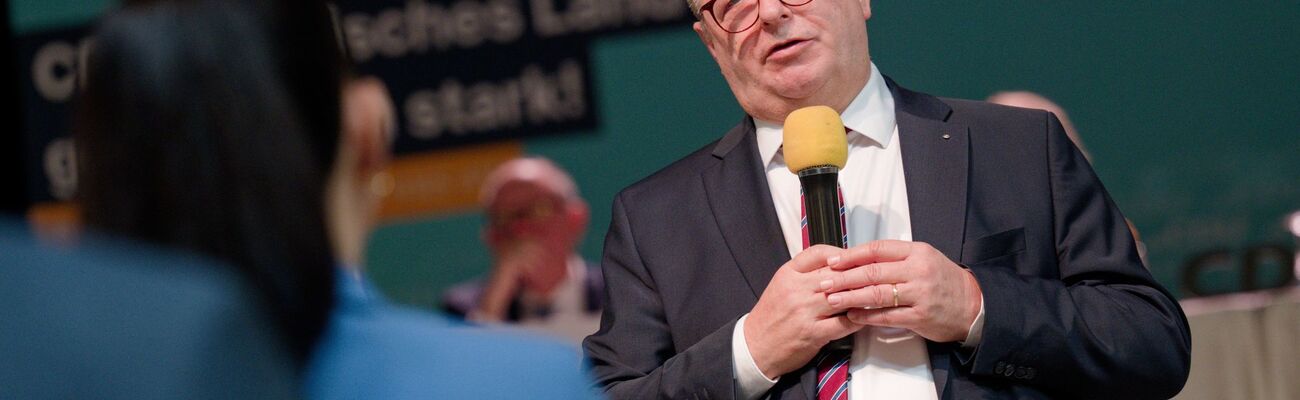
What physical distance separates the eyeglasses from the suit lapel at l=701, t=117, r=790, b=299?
0.17m

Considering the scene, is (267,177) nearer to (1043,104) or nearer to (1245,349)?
(1245,349)

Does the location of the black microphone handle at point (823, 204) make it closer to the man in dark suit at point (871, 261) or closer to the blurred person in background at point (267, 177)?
the man in dark suit at point (871, 261)

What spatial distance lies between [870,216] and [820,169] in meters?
0.26

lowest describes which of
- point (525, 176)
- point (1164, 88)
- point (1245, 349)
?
point (1245, 349)

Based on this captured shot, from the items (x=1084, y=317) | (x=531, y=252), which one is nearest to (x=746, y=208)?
(x=1084, y=317)

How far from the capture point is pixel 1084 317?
2008 millimetres

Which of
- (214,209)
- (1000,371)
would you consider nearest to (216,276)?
(214,209)

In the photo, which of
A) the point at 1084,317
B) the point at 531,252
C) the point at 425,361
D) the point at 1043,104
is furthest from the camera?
the point at 531,252

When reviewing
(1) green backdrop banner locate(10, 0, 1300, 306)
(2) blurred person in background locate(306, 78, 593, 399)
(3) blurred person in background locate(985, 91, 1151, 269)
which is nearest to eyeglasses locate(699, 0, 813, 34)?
(3) blurred person in background locate(985, 91, 1151, 269)

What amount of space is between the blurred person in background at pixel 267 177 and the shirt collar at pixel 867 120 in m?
1.39

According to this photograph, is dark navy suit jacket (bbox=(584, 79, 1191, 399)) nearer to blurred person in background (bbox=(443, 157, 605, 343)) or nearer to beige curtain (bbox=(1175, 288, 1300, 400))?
beige curtain (bbox=(1175, 288, 1300, 400))

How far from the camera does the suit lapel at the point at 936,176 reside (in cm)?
207

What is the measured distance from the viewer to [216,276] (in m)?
0.71

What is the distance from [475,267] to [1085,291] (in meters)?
2.76
